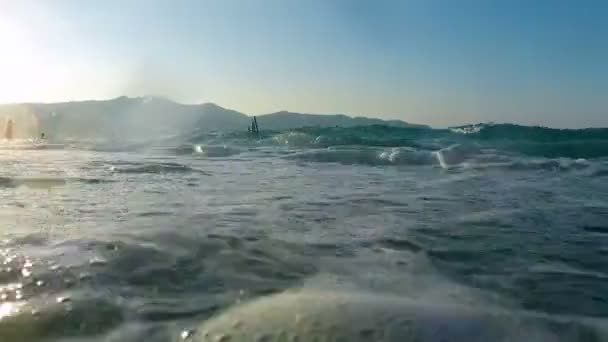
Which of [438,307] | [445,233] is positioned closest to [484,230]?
[445,233]

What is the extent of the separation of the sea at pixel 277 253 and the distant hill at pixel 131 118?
53675 millimetres

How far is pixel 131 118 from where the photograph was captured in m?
73.7

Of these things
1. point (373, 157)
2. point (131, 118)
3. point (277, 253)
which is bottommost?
point (277, 253)

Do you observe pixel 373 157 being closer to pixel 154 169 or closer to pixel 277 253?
pixel 154 169

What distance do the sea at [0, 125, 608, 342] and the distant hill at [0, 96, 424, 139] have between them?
53.7 m

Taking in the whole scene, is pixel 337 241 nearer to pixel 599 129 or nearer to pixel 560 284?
pixel 560 284

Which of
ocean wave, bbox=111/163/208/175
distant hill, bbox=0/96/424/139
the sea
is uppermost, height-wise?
distant hill, bbox=0/96/424/139

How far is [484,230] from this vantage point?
4.38 m

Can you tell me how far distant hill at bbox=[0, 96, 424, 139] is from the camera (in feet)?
204

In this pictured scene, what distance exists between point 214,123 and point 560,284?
8134 centimetres

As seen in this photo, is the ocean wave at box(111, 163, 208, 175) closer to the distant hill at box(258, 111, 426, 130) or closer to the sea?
the sea

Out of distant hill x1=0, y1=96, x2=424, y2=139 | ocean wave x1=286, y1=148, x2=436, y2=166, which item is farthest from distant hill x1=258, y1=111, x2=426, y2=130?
ocean wave x1=286, y1=148, x2=436, y2=166

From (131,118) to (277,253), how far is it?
75009 mm

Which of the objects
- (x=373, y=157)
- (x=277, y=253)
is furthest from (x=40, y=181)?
(x=373, y=157)
